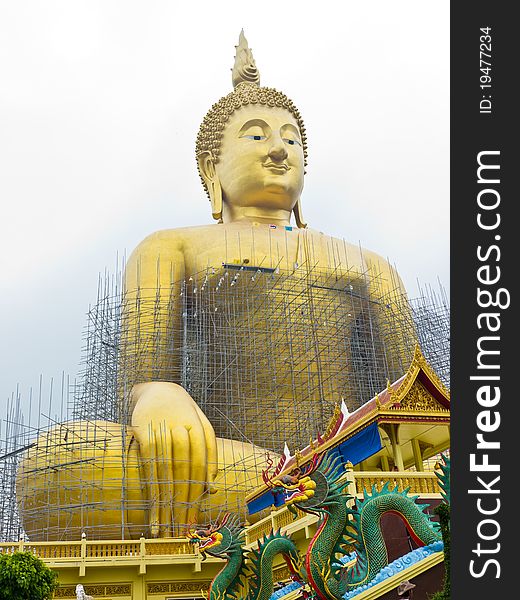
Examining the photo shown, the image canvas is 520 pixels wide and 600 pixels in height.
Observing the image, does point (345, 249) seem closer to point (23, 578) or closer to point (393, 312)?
point (393, 312)

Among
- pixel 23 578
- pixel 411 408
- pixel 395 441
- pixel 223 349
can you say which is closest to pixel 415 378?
pixel 411 408

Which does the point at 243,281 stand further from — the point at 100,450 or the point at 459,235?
the point at 459,235

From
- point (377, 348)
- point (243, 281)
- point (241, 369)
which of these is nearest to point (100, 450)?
point (241, 369)

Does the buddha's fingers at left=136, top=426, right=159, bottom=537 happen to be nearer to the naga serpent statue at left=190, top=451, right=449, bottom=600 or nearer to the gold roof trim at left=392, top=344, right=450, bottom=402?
the gold roof trim at left=392, top=344, right=450, bottom=402

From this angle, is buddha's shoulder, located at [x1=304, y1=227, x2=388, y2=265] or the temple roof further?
buddha's shoulder, located at [x1=304, y1=227, x2=388, y2=265]

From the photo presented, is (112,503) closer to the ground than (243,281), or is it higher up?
closer to the ground

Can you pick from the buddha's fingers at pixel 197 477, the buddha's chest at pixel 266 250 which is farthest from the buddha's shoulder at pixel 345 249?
the buddha's fingers at pixel 197 477

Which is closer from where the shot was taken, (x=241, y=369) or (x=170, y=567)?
(x=170, y=567)

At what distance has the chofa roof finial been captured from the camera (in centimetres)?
1931

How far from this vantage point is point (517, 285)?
416 centimetres

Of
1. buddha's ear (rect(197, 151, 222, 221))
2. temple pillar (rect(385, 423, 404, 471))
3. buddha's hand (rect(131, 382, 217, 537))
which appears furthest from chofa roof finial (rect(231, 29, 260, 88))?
temple pillar (rect(385, 423, 404, 471))

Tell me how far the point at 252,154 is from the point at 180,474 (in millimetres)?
7305

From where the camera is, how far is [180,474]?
1244cm

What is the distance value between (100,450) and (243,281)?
16.0 feet
